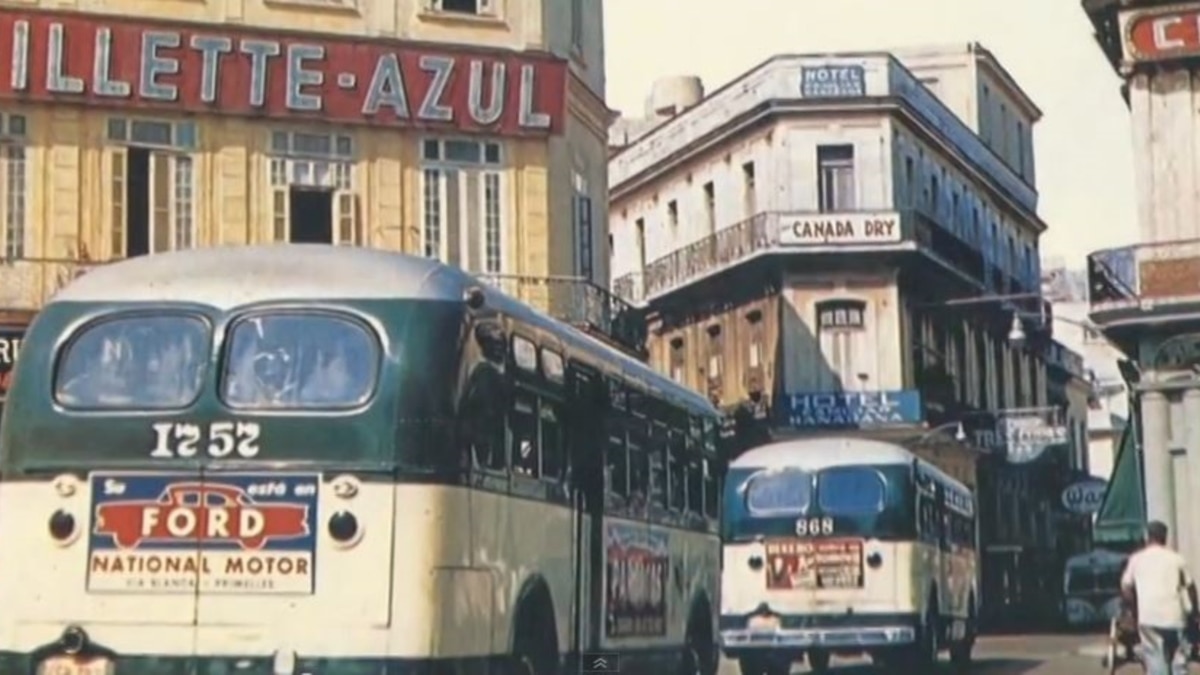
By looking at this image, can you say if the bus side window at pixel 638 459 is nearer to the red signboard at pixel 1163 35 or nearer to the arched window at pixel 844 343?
the red signboard at pixel 1163 35

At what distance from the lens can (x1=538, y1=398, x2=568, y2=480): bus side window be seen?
1516 cm

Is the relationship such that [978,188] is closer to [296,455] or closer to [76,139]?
[76,139]

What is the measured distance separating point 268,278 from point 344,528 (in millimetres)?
Result: 1656

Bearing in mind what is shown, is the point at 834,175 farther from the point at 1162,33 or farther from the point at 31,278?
the point at 31,278

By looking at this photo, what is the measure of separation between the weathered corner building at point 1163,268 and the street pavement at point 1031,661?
279 cm

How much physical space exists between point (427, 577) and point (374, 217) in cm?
2114

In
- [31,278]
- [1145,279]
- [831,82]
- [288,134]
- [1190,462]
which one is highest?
[831,82]

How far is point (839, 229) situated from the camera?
49219 mm

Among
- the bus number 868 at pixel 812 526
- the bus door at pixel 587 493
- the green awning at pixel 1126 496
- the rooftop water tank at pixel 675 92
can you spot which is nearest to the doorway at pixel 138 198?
the bus number 868 at pixel 812 526

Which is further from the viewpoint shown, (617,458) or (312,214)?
(312,214)

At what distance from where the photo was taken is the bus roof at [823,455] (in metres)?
25.8

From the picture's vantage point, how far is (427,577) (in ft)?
41.0

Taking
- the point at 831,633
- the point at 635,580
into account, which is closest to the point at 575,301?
the point at 831,633

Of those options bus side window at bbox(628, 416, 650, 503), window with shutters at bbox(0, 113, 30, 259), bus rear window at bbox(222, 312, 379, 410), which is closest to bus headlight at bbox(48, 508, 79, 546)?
bus rear window at bbox(222, 312, 379, 410)
